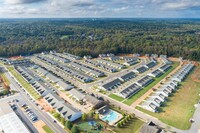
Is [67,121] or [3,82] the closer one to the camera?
[67,121]

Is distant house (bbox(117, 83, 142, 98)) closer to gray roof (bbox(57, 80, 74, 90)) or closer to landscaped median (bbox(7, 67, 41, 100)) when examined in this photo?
gray roof (bbox(57, 80, 74, 90))

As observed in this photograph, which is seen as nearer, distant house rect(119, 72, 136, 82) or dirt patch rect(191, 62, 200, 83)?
distant house rect(119, 72, 136, 82)

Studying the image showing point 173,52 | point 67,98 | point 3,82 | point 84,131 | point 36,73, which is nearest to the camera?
point 84,131

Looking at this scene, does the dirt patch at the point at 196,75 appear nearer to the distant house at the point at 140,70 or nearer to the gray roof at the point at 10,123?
the distant house at the point at 140,70

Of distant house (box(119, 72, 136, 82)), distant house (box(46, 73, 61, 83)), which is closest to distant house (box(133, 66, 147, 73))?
distant house (box(119, 72, 136, 82))

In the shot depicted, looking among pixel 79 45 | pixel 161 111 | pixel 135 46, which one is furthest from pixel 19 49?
pixel 161 111

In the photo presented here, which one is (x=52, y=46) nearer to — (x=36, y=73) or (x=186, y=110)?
(x=36, y=73)

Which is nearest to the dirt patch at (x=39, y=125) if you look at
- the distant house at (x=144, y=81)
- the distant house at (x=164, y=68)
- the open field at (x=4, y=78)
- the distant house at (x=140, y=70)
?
the open field at (x=4, y=78)
